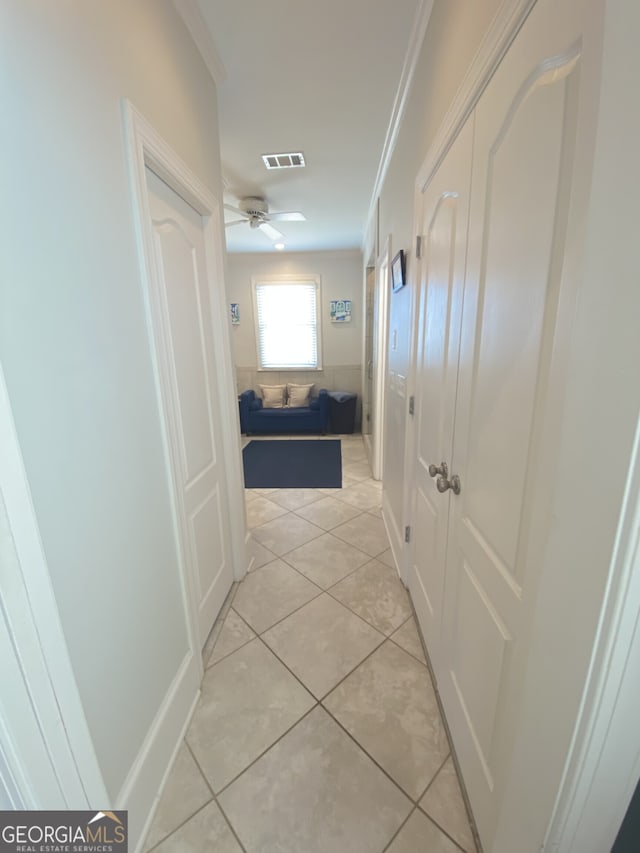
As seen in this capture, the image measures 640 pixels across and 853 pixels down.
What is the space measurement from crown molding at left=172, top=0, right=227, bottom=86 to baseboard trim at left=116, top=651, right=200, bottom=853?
2.58 metres

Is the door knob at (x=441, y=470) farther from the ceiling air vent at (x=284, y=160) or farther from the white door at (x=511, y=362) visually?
the ceiling air vent at (x=284, y=160)

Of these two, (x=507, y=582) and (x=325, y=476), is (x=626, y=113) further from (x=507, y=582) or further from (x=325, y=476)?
(x=325, y=476)

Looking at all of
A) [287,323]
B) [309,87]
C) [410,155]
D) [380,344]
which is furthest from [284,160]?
[287,323]

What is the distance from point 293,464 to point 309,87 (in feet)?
10.7

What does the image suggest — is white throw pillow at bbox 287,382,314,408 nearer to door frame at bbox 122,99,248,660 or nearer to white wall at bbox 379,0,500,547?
white wall at bbox 379,0,500,547

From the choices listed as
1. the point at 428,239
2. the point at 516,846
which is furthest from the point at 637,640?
the point at 428,239

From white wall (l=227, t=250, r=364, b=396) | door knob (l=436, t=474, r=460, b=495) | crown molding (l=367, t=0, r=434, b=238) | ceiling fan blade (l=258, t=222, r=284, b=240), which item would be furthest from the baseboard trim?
white wall (l=227, t=250, r=364, b=396)

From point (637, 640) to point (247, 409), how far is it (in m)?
5.00

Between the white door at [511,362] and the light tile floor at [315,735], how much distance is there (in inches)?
7.3

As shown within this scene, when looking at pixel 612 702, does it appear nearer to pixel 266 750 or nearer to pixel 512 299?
pixel 512 299

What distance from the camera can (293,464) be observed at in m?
4.07

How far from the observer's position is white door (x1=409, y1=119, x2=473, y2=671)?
3.59 feet

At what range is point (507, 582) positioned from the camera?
79cm

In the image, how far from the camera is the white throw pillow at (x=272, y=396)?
550cm
